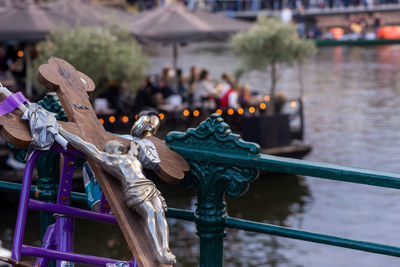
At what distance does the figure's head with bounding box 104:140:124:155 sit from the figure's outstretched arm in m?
0.04

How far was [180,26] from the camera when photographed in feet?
54.8

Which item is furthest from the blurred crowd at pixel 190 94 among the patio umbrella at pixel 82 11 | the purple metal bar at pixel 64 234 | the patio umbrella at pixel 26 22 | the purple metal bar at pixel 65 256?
the purple metal bar at pixel 65 256

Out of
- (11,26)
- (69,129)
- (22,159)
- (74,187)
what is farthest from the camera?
(11,26)

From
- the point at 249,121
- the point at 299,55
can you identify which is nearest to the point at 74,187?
the point at 249,121

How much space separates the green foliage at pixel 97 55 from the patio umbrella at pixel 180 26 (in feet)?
7.79

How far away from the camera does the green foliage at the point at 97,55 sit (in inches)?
522

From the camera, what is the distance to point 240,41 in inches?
616

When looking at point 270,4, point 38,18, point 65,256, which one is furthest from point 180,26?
point 270,4

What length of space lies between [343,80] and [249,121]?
18.2 metres

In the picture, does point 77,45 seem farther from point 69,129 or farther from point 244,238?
point 69,129

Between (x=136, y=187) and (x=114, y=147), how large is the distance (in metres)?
0.17

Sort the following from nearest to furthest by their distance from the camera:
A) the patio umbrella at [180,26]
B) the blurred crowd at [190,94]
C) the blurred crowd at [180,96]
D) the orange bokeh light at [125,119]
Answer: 1. the orange bokeh light at [125,119]
2. the blurred crowd at [180,96]
3. the blurred crowd at [190,94]
4. the patio umbrella at [180,26]

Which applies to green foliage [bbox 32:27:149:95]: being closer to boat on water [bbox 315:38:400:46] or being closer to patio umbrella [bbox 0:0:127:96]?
patio umbrella [bbox 0:0:127:96]

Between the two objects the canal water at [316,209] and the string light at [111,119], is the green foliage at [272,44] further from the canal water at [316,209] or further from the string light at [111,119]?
the string light at [111,119]
